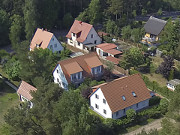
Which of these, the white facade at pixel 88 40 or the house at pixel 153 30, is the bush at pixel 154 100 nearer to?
the white facade at pixel 88 40


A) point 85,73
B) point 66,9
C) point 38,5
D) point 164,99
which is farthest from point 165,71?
point 66,9

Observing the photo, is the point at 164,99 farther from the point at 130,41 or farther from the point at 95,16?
the point at 95,16

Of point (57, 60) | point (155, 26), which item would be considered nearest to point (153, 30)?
point (155, 26)

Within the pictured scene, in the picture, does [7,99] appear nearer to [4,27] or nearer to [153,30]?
[4,27]

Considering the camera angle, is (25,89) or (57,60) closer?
(25,89)

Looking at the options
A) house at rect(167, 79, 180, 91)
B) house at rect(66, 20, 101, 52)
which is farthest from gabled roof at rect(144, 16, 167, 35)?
house at rect(167, 79, 180, 91)

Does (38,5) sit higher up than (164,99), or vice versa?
(38,5)

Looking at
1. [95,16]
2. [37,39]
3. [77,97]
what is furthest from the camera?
[95,16]
